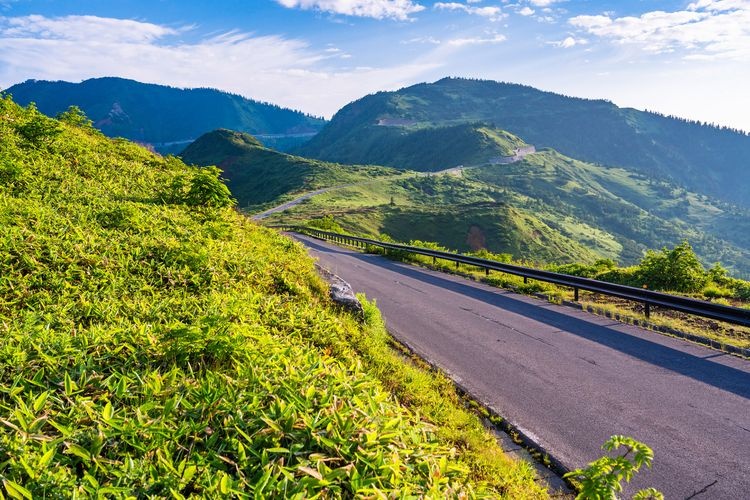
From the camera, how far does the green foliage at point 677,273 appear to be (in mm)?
15789

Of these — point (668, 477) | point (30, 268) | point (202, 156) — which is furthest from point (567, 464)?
point (202, 156)

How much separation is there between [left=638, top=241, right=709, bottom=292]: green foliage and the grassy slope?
1372cm

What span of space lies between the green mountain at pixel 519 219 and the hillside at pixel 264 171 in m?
15.0

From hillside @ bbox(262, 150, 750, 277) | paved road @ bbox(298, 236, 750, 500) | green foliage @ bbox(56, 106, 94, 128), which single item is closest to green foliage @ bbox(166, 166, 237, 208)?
paved road @ bbox(298, 236, 750, 500)

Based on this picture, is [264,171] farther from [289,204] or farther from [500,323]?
[500,323]

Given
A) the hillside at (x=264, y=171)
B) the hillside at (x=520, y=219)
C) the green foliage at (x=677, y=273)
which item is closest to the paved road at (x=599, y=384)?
the green foliage at (x=677, y=273)

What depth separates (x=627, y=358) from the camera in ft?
27.3

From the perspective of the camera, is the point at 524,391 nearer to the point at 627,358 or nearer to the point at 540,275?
the point at 627,358

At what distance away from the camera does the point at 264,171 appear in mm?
146250

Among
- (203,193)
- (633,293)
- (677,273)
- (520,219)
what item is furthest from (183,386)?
(520,219)

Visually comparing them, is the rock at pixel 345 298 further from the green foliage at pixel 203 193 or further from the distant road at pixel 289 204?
the distant road at pixel 289 204

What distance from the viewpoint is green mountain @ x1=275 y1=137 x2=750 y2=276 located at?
82.6 metres

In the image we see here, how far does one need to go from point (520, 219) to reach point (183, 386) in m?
96.9

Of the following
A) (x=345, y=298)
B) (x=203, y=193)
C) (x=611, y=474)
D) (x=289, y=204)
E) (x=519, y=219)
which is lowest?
(x=345, y=298)
